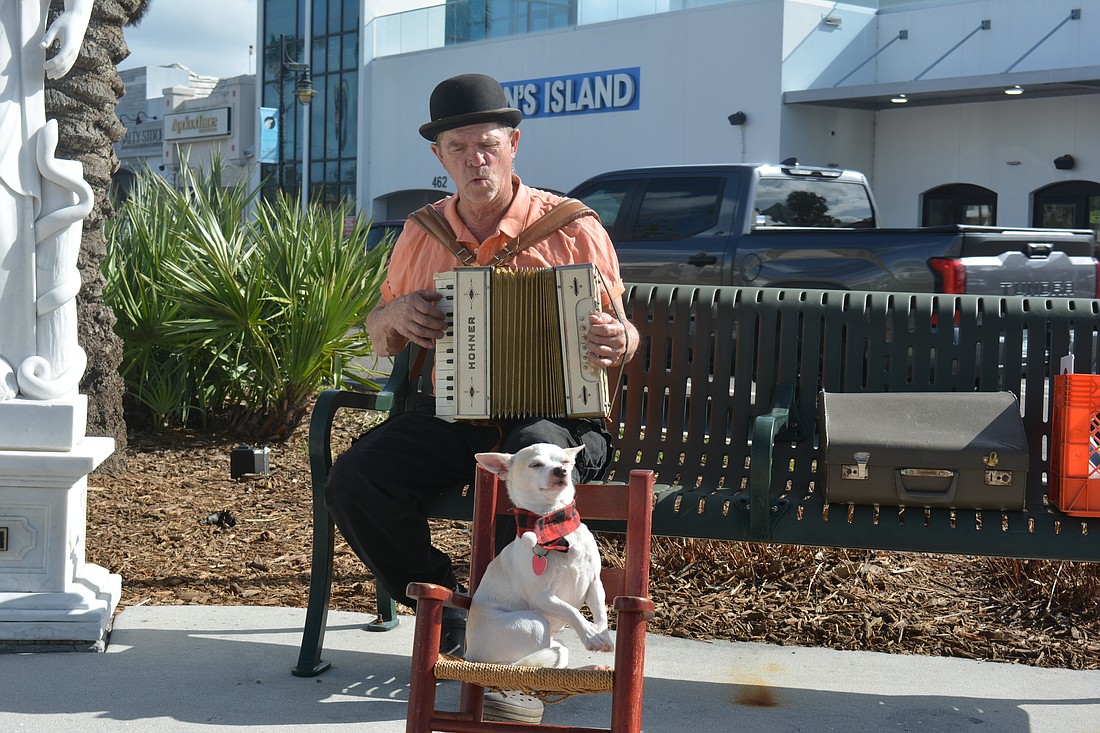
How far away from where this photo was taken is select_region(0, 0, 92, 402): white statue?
393 cm

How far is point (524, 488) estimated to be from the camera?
3072 millimetres

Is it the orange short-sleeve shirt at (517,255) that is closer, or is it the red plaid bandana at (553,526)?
the red plaid bandana at (553,526)

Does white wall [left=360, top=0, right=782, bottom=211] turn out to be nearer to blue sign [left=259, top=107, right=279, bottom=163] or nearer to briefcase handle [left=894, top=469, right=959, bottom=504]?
blue sign [left=259, top=107, right=279, bottom=163]

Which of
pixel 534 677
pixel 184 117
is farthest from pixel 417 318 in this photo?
pixel 184 117

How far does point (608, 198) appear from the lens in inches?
458

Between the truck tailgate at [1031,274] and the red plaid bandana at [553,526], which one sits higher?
the truck tailgate at [1031,274]

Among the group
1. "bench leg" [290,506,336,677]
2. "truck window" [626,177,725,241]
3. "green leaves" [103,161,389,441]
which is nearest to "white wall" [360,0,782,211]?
"truck window" [626,177,725,241]

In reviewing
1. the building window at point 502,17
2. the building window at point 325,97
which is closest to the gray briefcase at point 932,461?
the building window at point 502,17

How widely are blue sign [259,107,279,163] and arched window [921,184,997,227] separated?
2131 cm

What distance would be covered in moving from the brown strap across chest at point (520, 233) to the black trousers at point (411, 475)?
514mm

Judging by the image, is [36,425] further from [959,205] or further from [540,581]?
[959,205]

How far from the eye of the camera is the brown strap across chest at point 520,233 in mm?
3883

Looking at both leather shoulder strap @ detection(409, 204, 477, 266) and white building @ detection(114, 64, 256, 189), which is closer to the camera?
leather shoulder strap @ detection(409, 204, 477, 266)

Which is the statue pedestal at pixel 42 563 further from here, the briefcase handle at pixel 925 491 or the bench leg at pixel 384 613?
the briefcase handle at pixel 925 491
